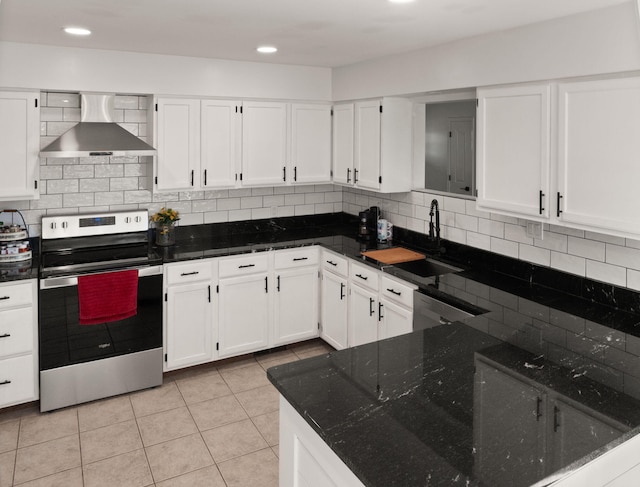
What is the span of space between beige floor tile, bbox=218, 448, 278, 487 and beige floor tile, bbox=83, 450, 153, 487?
1.38ft

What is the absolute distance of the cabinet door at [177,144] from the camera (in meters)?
4.00

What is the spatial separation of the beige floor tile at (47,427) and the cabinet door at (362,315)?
2032 mm

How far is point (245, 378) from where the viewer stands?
4.04 meters

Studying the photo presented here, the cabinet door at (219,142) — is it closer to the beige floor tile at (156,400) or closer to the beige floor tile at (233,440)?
the beige floor tile at (156,400)

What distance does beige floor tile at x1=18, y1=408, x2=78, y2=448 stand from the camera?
321 centimetres

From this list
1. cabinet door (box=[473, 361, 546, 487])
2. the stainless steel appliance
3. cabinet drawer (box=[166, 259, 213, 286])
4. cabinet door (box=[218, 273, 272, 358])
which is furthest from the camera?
cabinet door (box=[218, 273, 272, 358])

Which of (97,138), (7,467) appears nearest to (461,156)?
(97,138)

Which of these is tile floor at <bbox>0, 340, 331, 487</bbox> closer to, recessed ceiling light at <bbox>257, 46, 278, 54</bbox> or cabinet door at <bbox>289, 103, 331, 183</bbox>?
cabinet door at <bbox>289, 103, 331, 183</bbox>

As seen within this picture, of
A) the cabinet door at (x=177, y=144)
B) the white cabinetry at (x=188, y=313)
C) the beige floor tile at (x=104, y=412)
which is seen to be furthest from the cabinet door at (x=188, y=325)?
the cabinet door at (x=177, y=144)

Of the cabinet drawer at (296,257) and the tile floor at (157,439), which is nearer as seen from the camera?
the tile floor at (157,439)

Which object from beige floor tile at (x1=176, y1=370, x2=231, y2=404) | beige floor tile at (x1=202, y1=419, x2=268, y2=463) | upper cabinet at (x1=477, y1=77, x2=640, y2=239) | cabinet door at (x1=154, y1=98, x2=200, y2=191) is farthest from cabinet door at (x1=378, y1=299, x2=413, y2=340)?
cabinet door at (x1=154, y1=98, x2=200, y2=191)

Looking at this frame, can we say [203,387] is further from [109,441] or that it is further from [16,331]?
[16,331]

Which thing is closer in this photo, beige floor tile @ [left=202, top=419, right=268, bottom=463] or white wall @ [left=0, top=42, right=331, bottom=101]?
beige floor tile @ [left=202, top=419, right=268, bottom=463]

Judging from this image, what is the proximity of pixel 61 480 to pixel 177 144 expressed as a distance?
242 cm
